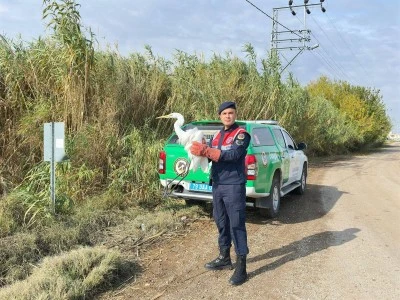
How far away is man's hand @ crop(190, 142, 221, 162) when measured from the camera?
4.48 m

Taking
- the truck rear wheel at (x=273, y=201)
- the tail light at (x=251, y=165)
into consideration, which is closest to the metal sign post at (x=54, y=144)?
the tail light at (x=251, y=165)

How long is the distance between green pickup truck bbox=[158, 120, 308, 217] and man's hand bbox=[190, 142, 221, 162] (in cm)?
189

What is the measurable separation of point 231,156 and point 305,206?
5115mm

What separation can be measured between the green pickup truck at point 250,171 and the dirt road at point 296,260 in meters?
0.52

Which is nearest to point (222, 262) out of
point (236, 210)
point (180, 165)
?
point (236, 210)

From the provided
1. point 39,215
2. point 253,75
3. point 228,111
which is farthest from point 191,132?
point 253,75

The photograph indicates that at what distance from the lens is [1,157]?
7875 mm

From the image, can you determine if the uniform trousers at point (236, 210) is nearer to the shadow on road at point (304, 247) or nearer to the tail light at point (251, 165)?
the shadow on road at point (304, 247)

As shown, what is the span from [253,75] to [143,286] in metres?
10.9

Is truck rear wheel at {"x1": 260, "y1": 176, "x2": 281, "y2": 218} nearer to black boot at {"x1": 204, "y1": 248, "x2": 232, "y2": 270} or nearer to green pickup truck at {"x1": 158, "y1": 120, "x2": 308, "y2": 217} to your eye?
green pickup truck at {"x1": 158, "y1": 120, "x2": 308, "y2": 217}

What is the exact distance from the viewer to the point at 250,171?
265 inches

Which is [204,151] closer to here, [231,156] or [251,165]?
[231,156]

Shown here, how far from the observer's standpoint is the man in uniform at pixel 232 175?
4.55 m

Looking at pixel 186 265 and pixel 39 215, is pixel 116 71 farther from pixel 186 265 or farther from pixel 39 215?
pixel 186 265
